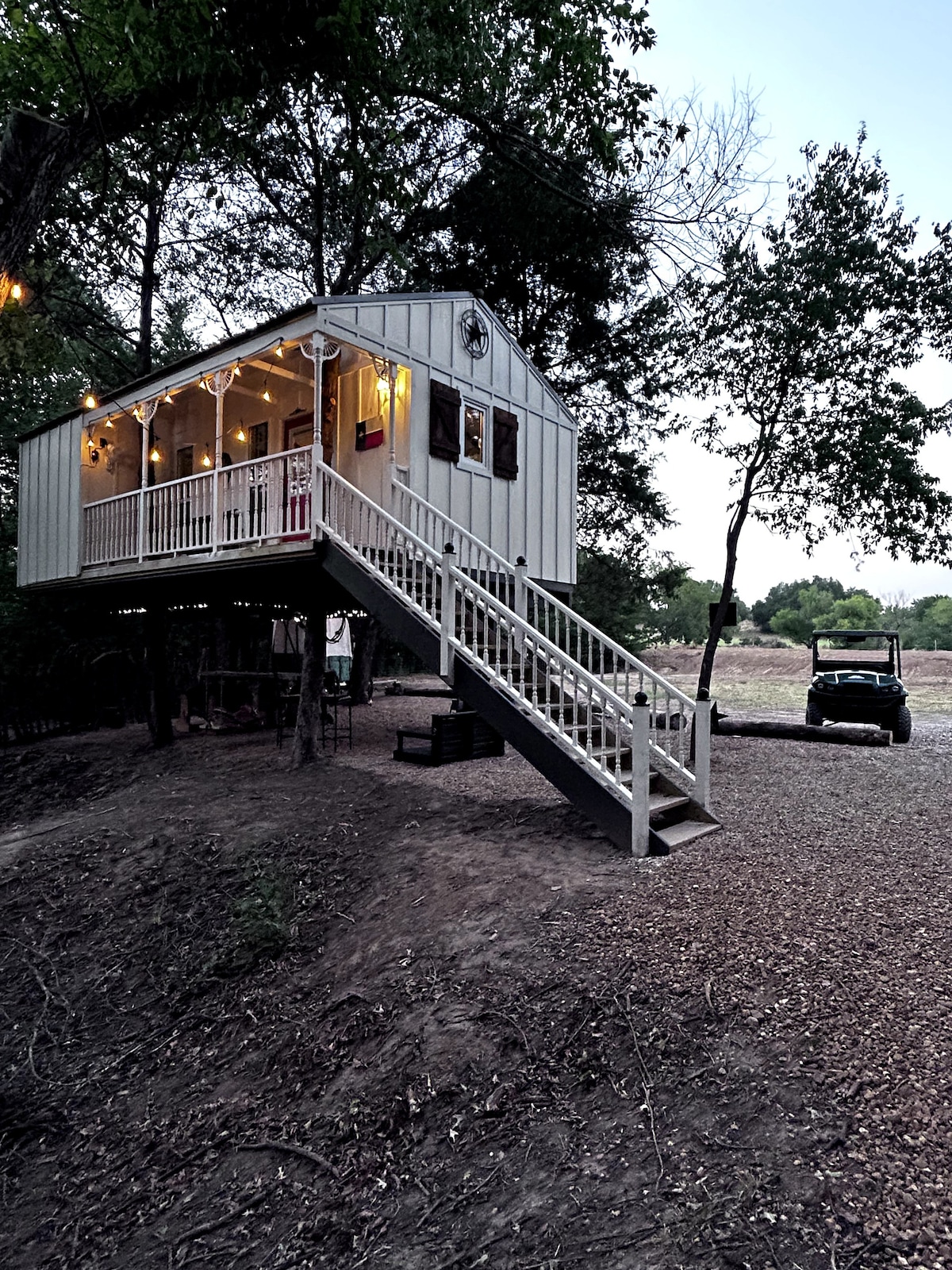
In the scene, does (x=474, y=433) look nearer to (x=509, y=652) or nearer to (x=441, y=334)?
(x=441, y=334)

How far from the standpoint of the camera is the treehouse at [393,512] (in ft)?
23.1

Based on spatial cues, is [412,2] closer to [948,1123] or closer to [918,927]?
[918,927]

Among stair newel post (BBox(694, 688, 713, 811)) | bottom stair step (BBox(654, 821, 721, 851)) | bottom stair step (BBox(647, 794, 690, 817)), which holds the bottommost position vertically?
bottom stair step (BBox(654, 821, 721, 851))

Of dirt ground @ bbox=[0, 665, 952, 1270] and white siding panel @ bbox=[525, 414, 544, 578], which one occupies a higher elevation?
white siding panel @ bbox=[525, 414, 544, 578]

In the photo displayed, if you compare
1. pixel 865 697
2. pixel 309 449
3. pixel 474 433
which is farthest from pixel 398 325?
pixel 865 697

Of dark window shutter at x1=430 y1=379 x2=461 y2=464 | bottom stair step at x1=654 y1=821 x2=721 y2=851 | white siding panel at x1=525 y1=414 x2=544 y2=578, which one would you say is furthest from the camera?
white siding panel at x1=525 y1=414 x2=544 y2=578

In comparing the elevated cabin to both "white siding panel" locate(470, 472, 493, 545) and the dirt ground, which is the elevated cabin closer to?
"white siding panel" locate(470, 472, 493, 545)

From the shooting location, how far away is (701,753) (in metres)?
7.01

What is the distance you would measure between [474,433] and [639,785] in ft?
22.6

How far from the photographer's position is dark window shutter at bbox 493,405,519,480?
11.5 m

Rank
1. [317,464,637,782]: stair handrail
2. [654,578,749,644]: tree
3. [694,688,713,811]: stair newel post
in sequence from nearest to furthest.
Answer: [317,464,637,782]: stair handrail, [694,688,713,811]: stair newel post, [654,578,749,644]: tree

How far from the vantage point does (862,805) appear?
26.2ft

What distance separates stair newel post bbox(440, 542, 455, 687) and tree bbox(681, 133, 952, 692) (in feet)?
23.3

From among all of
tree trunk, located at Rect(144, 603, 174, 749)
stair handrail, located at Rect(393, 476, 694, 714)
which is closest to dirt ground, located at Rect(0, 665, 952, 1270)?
stair handrail, located at Rect(393, 476, 694, 714)
